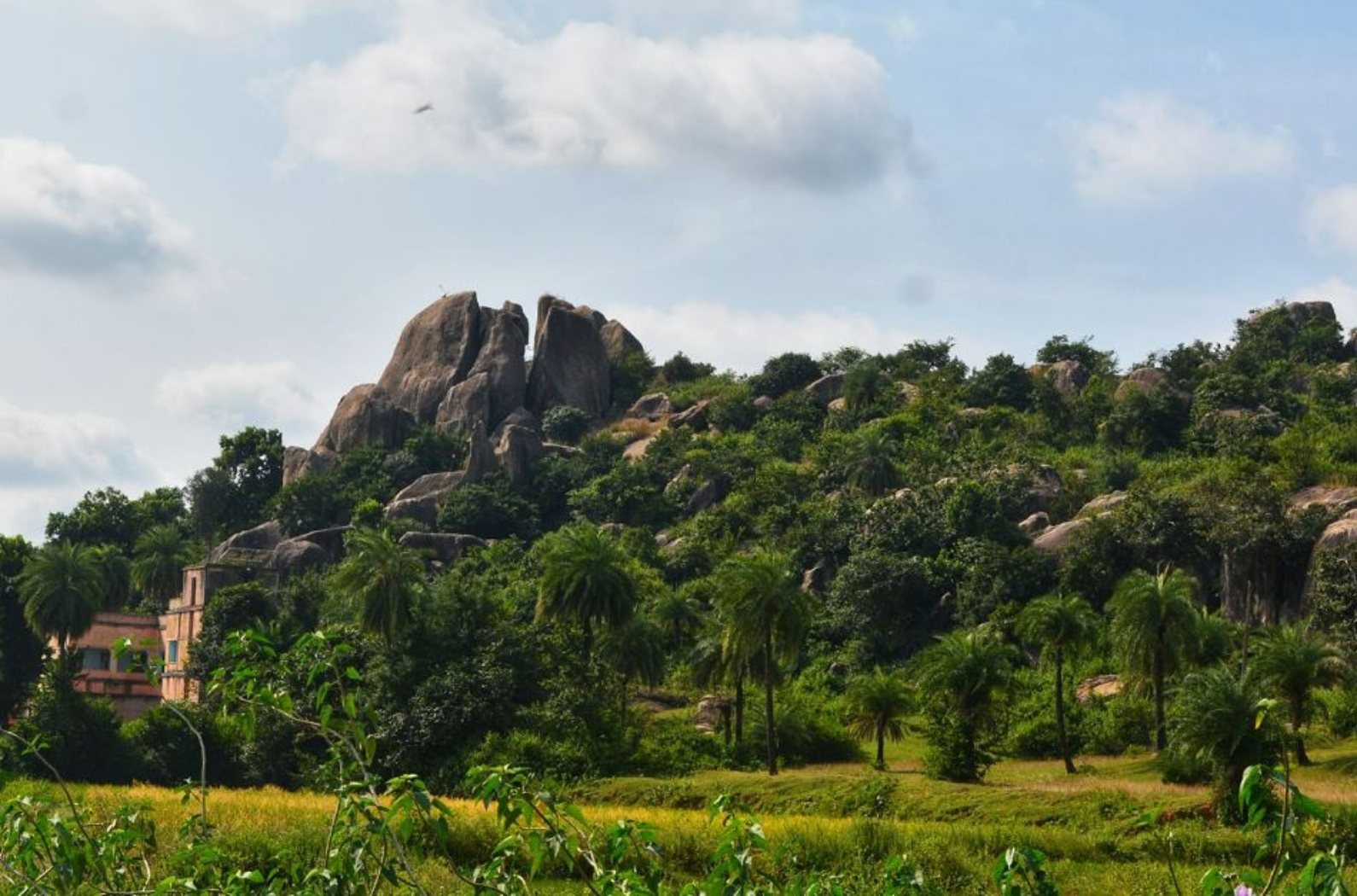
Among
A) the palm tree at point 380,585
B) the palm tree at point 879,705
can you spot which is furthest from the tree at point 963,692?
the palm tree at point 380,585

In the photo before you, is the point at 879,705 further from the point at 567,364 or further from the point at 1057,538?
the point at 567,364

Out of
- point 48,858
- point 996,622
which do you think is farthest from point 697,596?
point 48,858

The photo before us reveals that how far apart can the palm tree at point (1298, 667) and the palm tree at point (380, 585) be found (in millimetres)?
31998

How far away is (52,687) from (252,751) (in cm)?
1068

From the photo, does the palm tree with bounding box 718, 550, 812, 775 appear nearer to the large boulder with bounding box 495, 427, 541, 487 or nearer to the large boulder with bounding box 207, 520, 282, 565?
the large boulder with bounding box 207, 520, 282, 565

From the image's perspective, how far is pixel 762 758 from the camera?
58656 mm

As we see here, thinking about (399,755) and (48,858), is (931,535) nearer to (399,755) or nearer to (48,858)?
(399,755)

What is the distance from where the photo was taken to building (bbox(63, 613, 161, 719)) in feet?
237

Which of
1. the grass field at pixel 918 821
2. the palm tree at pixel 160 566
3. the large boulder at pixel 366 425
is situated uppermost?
the large boulder at pixel 366 425

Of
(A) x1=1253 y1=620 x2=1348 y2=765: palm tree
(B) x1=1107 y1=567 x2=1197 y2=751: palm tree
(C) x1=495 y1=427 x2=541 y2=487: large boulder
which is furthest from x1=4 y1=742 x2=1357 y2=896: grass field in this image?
(C) x1=495 y1=427 x2=541 y2=487: large boulder

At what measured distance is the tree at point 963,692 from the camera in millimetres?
49594

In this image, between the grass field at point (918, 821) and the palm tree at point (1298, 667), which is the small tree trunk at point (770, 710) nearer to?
the grass field at point (918, 821)

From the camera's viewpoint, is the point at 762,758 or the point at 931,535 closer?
the point at 762,758

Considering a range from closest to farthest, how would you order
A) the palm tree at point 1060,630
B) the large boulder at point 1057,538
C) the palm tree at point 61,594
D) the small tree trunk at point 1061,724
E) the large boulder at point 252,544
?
the small tree trunk at point 1061,724, the palm tree at point 1060,630, the palm tree at point 61,594, the large boulder at point 1057,538, the large boulder at point 252,544
